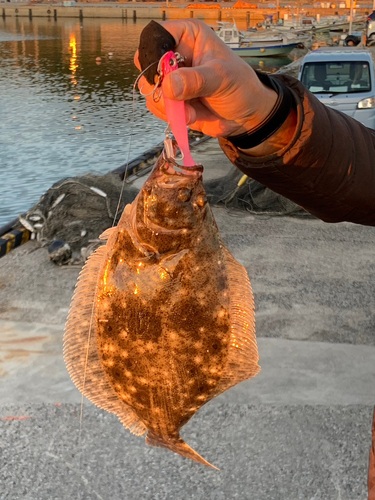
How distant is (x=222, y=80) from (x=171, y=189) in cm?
41

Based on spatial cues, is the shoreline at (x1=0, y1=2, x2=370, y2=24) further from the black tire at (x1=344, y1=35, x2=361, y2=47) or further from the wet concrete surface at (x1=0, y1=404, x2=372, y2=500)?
the wet concrete surface at (x1=0, y1=404, x2=372, y2=500)

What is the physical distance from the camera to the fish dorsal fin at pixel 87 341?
2410mm

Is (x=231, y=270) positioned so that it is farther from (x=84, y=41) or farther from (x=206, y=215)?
(x=84, y=41)

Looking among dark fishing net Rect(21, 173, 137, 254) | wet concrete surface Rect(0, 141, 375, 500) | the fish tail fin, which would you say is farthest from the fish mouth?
dark fishing net Rect(21, 173, 137, 254)

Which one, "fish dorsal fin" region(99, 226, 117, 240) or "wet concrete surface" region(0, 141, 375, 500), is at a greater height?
"fish dorsal fin" region(99, 226, 117, 240)

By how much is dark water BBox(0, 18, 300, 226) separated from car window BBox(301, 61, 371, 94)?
4965mm

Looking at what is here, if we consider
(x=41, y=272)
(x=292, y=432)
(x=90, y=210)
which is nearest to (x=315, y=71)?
(x=90, y=210)

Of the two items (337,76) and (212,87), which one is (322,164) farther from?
(337,76)

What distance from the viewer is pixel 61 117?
84.4 ft

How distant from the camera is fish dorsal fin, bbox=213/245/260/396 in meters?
2.42

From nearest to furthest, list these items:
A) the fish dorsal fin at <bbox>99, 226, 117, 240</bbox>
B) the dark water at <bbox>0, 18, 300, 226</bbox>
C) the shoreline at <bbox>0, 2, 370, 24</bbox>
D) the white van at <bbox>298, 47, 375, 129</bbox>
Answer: the fish dorsal fin at <bbox>99, 226, 117, 240</bbox>, the white van at <bbox>298, 47, 375, 129</bbox>, the dark water at <bbox>0, 18, 300, 226</bbox>, the shoreline at <bbox>0, 2, 370, 24</bbox>

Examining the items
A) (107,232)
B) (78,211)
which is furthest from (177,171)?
(78,211)

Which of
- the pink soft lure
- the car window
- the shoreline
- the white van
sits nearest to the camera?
the pink soft lure

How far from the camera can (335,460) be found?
4.49 m
